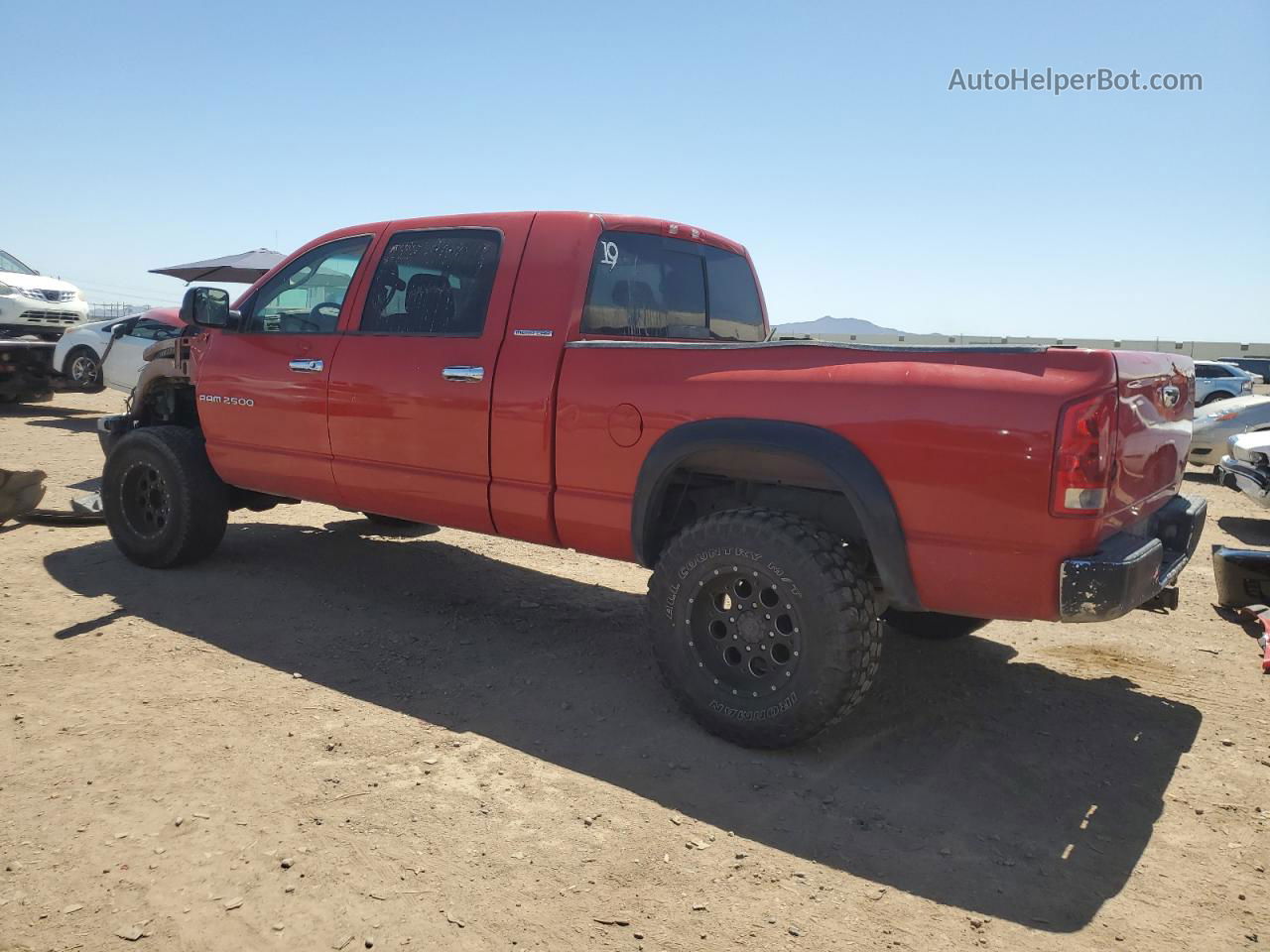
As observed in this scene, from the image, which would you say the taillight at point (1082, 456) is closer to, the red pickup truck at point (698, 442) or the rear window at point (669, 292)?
the red pickup truck at point (698, 442)

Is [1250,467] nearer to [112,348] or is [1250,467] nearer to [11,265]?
[112,348]

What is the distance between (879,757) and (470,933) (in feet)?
5.66

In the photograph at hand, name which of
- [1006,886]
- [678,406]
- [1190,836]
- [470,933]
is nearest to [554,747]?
[470,933]

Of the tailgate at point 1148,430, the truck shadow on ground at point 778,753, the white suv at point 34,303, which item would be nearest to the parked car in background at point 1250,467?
the truck shadow on ground at point 778,753

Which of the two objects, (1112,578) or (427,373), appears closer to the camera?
(1112,578)

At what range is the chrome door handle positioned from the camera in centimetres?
408

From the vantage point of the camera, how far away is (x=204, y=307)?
5.05 meters

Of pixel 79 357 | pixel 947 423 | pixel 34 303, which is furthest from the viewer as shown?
pixel 34 303

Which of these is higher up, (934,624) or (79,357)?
(79,357)

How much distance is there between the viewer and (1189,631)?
4992 mm

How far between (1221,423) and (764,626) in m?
9.54

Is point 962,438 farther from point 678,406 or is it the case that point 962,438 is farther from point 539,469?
point 539,469

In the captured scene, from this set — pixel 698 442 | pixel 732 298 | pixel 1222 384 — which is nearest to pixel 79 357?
pixel 732 298

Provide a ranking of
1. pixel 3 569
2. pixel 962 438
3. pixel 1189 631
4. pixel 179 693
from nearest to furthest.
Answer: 1. pixel 962 438
2. pixel 179 693
3. pixel 1189 631
4. pixel 3 569
